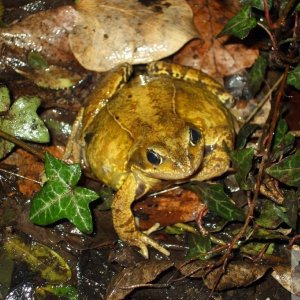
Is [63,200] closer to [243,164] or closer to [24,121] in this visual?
[24,121]

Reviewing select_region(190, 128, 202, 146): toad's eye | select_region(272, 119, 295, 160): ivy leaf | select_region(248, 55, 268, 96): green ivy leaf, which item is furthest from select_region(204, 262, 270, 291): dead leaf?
select_region(248, 55, 268, 96): green ivy leaf

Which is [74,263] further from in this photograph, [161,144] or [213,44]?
[213,44]

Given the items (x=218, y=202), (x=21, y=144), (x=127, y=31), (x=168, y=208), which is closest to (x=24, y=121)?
(x=21, y=144)

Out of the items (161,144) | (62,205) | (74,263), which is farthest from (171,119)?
(74,263)

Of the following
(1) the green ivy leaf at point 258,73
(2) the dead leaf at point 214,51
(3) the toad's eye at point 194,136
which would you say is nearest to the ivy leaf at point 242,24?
(1) the green ivy leaf at point 258,73

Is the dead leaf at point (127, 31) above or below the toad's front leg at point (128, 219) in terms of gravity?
above

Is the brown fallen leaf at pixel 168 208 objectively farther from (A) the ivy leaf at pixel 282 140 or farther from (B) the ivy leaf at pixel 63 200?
(A) the ivy leaf at pixel 282 140

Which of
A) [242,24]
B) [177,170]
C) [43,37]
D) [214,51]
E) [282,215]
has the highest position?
[242,24]

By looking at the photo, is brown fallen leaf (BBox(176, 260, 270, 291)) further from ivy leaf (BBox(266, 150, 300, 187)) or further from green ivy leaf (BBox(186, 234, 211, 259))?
ivy leaf (BBox(266, 150, 300, 187))
